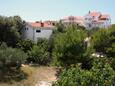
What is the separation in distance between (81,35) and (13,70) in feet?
28.4

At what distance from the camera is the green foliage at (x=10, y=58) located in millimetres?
28673

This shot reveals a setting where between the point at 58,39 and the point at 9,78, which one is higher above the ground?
the point at 58,39

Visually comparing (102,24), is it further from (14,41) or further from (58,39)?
(58,39)

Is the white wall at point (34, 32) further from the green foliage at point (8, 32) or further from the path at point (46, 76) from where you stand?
the path at point (46, 76)

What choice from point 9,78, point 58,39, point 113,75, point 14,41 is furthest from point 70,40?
point 113,75

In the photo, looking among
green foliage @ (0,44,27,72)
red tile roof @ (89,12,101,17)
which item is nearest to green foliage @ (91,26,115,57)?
green foliage @ (0,44,27,72)

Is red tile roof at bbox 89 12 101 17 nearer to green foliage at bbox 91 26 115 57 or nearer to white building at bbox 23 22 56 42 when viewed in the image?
white building at bbox 23 22 56 42

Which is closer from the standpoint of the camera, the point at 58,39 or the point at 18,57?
the point at 18,57

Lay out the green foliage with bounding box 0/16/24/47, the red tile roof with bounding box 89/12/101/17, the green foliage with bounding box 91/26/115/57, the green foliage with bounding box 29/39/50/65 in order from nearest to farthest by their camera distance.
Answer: the green foliage with bounding box 29/39/50/65 → the green foliage with bounding box 0/16/24/47 → the green foliage with bounding box 91/26/115/57 → the red tile roof with bounding box 89/12/101/17

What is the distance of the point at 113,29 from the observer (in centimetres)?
4306

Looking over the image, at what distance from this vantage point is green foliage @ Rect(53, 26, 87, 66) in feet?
102

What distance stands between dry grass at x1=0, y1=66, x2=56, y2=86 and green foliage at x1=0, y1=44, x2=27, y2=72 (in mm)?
1567

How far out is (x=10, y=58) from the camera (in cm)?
2912

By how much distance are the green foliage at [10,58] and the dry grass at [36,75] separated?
157 cm
